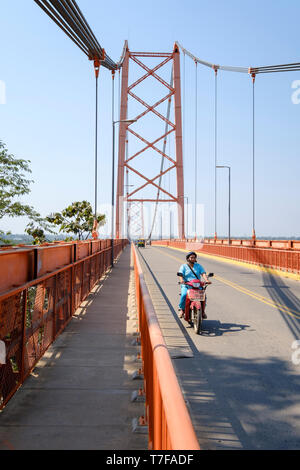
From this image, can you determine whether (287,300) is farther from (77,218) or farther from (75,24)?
(77,218)

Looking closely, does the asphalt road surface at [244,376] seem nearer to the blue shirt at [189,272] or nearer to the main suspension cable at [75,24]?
the blue shirt at [189,272]

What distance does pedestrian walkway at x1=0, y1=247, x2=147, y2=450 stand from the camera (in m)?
4.12

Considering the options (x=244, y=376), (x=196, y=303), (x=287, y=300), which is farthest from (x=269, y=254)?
(x=244, y=376)

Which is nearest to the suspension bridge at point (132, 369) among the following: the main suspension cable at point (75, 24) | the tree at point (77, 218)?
the main suspension cable at point (75, 24)

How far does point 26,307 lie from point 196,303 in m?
4.03

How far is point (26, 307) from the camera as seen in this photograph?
5.53 m

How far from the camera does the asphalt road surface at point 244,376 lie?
4242mm

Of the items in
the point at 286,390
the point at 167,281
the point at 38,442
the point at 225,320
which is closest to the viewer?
the point at 38,442

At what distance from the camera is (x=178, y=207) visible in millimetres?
63562

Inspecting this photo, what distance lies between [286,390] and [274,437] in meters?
1.41

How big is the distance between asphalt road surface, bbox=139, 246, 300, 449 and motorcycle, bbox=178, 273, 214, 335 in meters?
0.23

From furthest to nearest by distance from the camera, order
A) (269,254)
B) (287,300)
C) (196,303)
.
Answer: (269,254) → (287,300) → (196,303)
